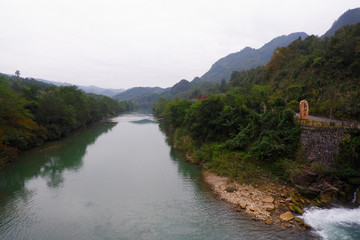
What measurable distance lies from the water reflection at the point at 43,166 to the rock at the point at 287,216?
18.0 m

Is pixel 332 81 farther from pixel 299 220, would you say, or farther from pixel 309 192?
pixel 299 220

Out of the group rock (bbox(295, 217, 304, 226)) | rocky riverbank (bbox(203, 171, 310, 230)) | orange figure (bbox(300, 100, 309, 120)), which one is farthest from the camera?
orange figure (bbox(300, 100, 309, 120))

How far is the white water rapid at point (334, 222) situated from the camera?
11.2 m

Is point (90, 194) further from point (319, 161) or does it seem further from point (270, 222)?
point (319, 161)

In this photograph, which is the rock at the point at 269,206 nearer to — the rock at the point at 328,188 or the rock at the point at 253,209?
the rock at the point at 253,209

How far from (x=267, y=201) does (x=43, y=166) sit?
2316 cm

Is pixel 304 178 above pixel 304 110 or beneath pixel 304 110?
beneath

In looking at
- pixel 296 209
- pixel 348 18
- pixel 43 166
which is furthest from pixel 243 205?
pixel 348 18

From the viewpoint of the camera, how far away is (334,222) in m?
12.0

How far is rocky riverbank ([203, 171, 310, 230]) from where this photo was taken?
12289mm

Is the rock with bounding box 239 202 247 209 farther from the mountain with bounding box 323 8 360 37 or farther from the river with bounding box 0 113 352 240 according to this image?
the mountain with bounding box 323 8 360 37

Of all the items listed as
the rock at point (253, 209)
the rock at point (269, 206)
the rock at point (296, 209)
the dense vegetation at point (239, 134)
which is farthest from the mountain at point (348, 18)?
the rock at point (253, 209)

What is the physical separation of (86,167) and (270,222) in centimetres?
1946

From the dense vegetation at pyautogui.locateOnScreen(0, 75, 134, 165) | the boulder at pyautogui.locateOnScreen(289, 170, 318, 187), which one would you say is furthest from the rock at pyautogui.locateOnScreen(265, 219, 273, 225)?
the dense vegetation at pyautogui.locateOnScreen(0, 75, 134, 165)
